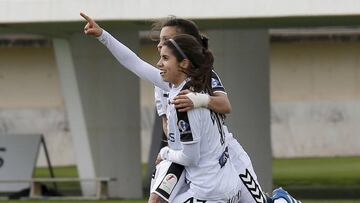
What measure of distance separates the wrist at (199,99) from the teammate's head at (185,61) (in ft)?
0.27

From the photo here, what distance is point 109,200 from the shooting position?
73.1 ft

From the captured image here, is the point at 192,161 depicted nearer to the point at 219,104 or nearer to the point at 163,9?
the point at 219,104

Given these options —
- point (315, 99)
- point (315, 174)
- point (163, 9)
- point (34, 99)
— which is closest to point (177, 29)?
point (163, 9)

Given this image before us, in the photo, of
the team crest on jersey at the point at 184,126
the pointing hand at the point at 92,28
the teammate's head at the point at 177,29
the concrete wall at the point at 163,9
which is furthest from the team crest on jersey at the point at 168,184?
the concrete wall at the point at 163,9

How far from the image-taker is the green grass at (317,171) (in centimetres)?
2880

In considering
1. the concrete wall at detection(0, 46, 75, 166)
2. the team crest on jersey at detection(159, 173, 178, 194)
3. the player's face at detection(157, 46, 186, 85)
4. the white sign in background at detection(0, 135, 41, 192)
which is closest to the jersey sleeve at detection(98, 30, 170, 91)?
the player's face at detection(157, 46, 186, 85)

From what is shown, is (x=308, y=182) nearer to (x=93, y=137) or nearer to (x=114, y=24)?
(x=93, y=137)

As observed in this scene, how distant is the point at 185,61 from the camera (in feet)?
26.2

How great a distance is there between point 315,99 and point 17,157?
15940mm

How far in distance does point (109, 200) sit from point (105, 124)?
1.65 m

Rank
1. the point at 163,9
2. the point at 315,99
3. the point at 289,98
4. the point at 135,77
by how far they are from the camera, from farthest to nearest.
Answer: the point at 289,98
the point at 315,99
the point at 135,77
the point at 163,9

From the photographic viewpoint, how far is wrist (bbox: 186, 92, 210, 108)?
7.88 m

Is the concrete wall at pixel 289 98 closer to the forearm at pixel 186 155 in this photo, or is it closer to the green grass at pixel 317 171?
the green grass at pixel 317 171

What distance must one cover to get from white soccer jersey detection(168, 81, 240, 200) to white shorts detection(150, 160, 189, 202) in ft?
0.18
